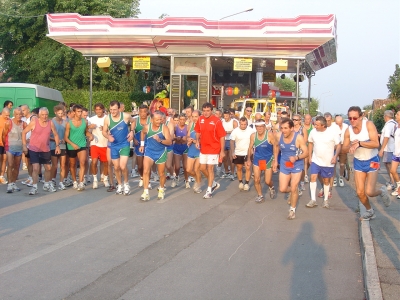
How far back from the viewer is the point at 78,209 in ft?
31.7

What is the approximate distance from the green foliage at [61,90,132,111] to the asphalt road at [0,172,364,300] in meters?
23.2

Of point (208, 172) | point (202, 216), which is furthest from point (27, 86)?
point (202, 216)

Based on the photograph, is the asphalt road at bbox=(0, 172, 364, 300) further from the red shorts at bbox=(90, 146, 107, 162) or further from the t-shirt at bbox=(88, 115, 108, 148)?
the t-shirt at bbox=(88, 115, 108, 148)

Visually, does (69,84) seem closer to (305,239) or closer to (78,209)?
(78,209)

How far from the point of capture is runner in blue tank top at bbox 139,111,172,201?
418 inches

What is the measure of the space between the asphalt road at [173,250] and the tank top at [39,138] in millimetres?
1136

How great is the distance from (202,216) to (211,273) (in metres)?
3.35

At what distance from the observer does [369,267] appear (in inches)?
240

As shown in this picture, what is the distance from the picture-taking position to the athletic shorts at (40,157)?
445 inches

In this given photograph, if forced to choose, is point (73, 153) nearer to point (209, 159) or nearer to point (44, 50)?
point (209, 159)

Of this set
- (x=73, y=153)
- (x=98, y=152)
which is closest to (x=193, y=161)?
(x=98, y=152)

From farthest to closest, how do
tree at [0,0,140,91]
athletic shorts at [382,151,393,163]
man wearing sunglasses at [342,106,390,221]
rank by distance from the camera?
tree at [0,0,140,91]
athletic shorts at [382,151,393,163]
man wearing sunglasses at [342,106,390,221]

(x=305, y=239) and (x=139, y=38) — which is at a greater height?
(x=139, y=38)

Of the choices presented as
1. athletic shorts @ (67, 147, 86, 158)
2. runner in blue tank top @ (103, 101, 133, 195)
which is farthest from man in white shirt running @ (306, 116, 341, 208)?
athletic shorts @ (67, 147, 86, 158)
